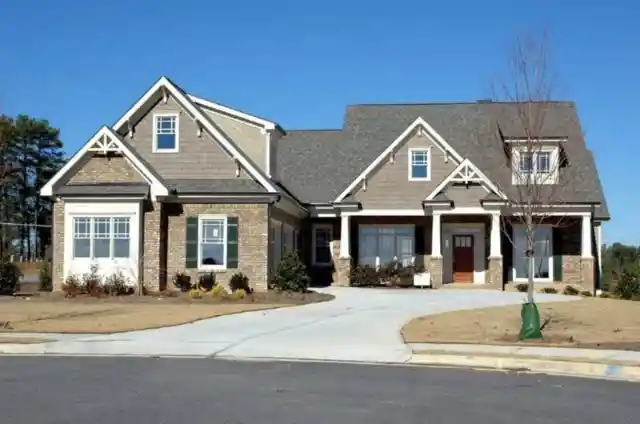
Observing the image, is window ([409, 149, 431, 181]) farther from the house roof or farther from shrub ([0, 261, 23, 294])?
shrub ([0, 261, 23, 294])

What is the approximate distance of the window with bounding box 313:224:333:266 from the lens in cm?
3841

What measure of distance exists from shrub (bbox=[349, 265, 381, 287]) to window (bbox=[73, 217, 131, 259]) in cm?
1030

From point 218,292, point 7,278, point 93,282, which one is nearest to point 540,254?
point 218,292

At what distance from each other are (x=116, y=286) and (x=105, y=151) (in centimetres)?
504

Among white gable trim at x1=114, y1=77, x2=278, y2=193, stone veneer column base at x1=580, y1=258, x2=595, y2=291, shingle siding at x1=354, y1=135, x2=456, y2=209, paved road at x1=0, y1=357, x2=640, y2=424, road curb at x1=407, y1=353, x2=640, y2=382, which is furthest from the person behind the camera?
shingle siding at x1=354, y1=135, x2=456, y2=209

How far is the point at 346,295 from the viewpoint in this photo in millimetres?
30906

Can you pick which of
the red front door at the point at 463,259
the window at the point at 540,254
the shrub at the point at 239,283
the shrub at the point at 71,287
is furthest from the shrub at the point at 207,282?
the window at the point at 540,254

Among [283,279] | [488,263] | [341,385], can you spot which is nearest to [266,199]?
[283,279]

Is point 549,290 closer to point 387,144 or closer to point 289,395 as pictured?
point 387,144

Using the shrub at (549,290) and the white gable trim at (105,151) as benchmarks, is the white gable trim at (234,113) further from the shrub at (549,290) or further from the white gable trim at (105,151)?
the shrub at (549,290)

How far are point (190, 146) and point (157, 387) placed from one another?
21206 mm

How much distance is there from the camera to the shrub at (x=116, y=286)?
97.7 ft

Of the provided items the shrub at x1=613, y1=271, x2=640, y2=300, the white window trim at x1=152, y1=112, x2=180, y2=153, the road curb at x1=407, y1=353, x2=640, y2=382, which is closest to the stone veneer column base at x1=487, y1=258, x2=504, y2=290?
A: the shrub at x1=613, y1=271, x2=640, y2=300

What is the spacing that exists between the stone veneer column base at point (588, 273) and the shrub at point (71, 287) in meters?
20.5
